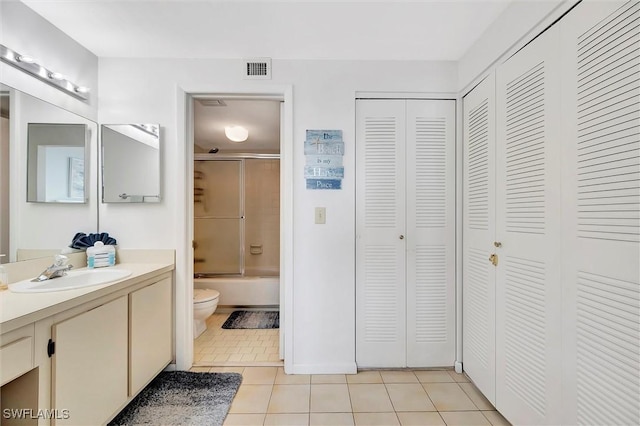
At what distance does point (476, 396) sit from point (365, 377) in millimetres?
698

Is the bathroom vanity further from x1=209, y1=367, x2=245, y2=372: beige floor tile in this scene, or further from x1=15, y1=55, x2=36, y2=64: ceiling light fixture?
x1=15, y1=55, x2=36, y2=64: ceiling light fixture

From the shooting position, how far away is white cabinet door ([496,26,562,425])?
4.08 feet

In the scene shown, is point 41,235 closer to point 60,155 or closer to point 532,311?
point 60,155

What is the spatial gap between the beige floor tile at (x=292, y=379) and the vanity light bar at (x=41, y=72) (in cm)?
233

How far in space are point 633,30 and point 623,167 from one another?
17.7 inches

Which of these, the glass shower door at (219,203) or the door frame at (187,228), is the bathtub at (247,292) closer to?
the glass shower door at (219,203)

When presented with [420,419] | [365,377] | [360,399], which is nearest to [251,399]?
[360,399]

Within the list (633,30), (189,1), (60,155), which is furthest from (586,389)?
(60,155)

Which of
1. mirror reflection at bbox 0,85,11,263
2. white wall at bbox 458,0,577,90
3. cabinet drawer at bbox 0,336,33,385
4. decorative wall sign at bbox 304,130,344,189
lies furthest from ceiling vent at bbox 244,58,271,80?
cabinet drawer at bbox 0,336,33,385

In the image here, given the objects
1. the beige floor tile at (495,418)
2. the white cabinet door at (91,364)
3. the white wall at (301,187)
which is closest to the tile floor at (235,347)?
the white wall at (301,187)

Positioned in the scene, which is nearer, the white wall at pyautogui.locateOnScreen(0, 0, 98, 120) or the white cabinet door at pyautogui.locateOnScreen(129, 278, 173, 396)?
the white wall at pyautogui.locateOnScreen(0, 0, 98, 120)

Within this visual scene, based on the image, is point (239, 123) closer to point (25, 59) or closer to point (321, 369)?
point (25, 59)

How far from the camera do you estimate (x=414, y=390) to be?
185 centimetres

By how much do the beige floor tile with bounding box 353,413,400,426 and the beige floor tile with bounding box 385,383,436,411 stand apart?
0.09 metres
